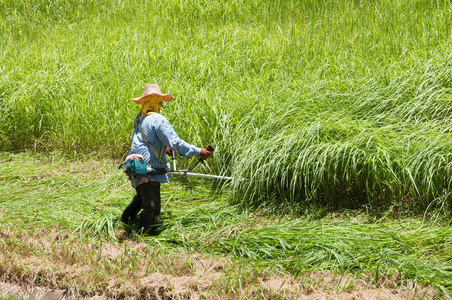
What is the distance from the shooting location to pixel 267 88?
622 centimetres

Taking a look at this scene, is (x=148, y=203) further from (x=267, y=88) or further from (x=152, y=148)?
(x=267, y=88)

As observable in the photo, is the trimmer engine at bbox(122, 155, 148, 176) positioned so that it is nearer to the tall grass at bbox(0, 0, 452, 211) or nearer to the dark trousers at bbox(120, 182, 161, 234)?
the dark trousers at bbox(120, 182, 161, 234)

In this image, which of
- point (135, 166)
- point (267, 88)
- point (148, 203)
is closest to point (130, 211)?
point (148, 203)

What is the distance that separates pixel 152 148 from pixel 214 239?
3.03 feet

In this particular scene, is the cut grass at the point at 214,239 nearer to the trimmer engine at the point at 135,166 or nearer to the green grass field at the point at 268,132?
the green grass field at the point at 268,132

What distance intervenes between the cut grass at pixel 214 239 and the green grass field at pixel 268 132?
18 mm

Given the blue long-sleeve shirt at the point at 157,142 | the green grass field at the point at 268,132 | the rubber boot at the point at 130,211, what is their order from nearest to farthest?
the green grass field at the point at 268,132 → the blue long-sleeve shirt at the point at 157,142 → the rubber boot at the point at 130,211

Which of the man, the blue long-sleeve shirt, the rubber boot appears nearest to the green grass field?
the rubber boot

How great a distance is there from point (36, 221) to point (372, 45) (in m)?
4.89

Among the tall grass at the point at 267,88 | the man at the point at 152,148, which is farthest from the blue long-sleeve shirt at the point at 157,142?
the tall grass at the point at 267,88

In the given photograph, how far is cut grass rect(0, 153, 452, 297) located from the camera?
3.41 m

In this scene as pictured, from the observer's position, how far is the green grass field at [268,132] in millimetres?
3879

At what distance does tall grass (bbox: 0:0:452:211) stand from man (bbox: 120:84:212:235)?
2.51 feet

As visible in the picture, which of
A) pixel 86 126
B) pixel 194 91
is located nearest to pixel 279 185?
pixel 194 91
